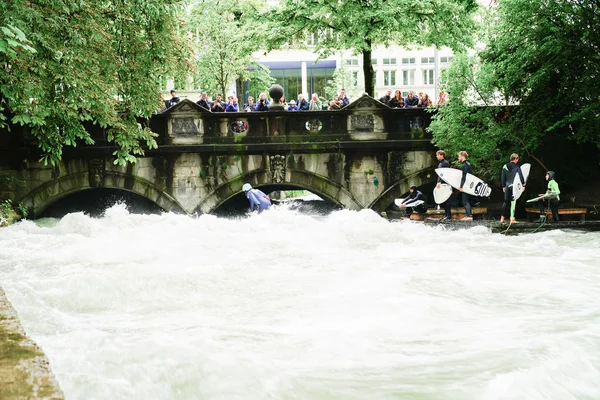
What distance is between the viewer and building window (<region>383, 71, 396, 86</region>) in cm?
5050

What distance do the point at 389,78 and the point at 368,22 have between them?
33513mm

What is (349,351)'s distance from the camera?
5.07 m

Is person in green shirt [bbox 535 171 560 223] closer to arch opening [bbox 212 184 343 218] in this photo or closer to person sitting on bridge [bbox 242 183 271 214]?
arch opening [bbox 212 184 343 218]

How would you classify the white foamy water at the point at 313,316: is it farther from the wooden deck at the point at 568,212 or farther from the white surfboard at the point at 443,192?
the white surfboard at the point at 443,192

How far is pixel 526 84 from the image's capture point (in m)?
14.1

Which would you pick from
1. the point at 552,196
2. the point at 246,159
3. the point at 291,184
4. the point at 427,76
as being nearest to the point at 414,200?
the point at 552,196

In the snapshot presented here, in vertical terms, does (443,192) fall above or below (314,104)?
below

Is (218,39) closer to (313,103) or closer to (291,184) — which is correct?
(313,103)

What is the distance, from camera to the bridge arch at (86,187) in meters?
18.6

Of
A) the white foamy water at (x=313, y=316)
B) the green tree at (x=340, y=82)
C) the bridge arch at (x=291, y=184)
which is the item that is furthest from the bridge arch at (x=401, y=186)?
the green tree at (x=340, y=82)

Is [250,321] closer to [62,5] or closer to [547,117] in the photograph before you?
[62,5]

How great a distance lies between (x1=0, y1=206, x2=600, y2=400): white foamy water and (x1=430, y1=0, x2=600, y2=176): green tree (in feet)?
11.4

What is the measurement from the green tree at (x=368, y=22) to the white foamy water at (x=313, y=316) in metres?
8.09

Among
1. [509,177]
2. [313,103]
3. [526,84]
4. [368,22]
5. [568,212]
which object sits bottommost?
[568,212]
